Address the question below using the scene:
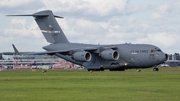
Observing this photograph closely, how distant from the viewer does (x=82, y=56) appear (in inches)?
1949

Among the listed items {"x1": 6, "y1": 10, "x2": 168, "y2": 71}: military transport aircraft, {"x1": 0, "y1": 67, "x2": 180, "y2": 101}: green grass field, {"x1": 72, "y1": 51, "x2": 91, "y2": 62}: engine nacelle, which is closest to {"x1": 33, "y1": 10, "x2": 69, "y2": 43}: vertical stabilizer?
{"x1": 6, "y1": 10, "x2": 168, "y2": 71}: military transport aircraft

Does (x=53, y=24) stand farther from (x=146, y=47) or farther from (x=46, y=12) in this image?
(x=146, y=47)

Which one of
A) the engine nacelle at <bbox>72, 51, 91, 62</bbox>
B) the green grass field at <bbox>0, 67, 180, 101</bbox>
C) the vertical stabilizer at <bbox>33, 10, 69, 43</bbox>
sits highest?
the vertical stabilizer at <bbox>33, 10, 69, 43</bbox>

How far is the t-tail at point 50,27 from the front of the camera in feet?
186

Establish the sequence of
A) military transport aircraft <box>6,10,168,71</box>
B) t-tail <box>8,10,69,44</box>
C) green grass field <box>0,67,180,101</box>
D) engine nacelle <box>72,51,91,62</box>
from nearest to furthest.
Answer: green grass field <box>0,67,180,101</box>
military transport aircraft <box>6,10,168,71</box>
engine nacelle <box>72,51,91,62</box>
t-tail <box>8,10,69,44</box>

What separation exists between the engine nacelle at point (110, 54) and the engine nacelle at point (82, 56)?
1994mm

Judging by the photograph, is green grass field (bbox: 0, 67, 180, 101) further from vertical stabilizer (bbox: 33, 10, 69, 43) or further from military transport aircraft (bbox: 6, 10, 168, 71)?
vertical stabilizer (bbox: 33, 10, 69, 43)

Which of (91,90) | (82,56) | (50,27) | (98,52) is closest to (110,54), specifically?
(98,52)

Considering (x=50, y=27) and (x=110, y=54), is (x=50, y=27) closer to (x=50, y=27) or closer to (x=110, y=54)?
(x=50, y=27)

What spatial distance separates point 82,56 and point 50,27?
10226 millimetres

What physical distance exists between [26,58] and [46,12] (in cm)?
10665

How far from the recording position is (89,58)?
5044 centimetres

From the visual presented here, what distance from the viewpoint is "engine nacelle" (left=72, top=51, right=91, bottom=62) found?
49.5 m

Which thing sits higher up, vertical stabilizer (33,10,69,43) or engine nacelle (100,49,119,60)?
vertical stabilizer (33,10,69,43)
